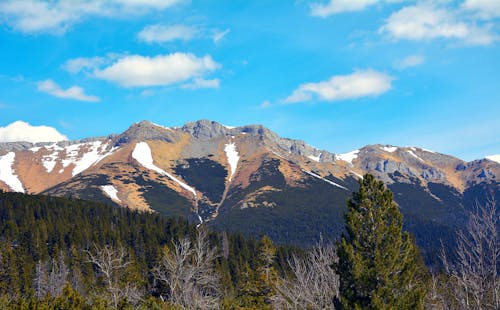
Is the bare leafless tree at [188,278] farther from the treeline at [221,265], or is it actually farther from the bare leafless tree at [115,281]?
the bare leafless tree at [115,281]

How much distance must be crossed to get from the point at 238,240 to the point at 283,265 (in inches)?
802

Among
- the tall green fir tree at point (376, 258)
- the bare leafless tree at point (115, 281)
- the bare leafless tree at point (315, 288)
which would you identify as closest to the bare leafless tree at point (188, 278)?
the bare leafless tree at point (115, 281)

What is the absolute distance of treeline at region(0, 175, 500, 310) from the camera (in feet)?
86.6

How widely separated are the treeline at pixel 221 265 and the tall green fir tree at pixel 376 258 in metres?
0.06

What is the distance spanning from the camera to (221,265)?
115812mm

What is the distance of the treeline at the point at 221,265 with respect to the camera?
26391 millimetres

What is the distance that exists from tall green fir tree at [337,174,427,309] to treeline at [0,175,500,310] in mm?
63

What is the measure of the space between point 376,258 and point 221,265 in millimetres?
91153

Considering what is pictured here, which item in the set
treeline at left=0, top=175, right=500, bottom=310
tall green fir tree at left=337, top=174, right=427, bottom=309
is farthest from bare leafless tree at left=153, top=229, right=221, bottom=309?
tall green fir tree at left=337, top=174, right=427, bottom=309

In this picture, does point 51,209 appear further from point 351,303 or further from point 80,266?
point 351,303

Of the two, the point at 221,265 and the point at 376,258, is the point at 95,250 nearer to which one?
the point at 221,265

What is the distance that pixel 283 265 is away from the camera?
122 metres

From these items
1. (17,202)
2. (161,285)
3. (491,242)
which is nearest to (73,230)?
(17,202)

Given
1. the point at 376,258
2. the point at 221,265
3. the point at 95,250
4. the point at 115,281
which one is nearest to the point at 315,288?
the point at 376,258
